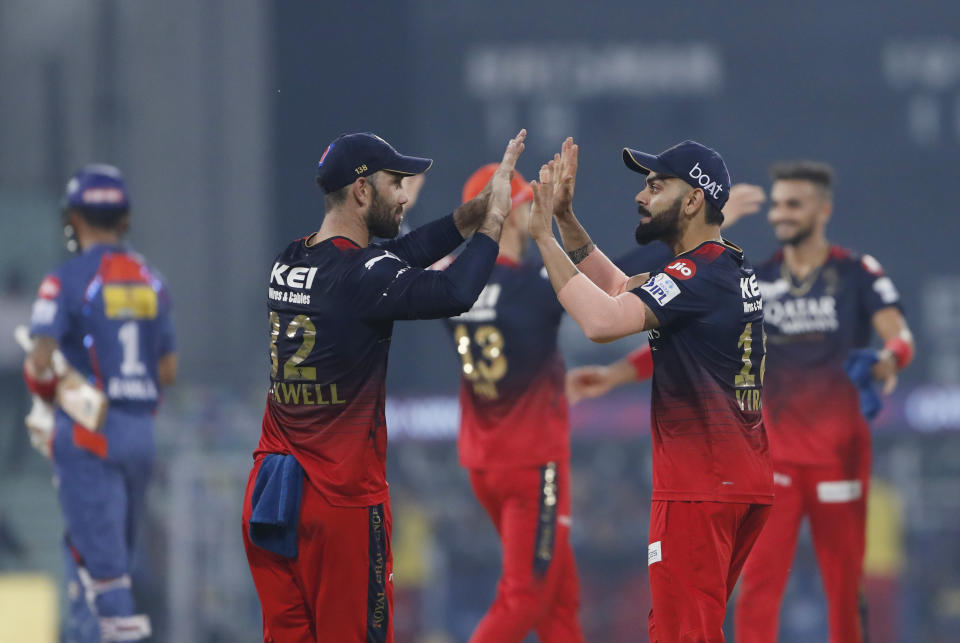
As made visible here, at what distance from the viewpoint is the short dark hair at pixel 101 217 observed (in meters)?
7.27

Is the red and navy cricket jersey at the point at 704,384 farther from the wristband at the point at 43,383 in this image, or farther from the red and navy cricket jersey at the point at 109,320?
the wristband at the point at 43,383

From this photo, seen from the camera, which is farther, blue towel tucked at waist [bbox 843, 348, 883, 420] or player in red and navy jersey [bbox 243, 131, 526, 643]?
blue towel tucked at waist [bbox 843, 348, 883, 420]

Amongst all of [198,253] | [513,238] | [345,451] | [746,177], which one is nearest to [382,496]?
[345,451]

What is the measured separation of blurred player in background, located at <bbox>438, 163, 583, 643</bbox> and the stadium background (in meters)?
11.8

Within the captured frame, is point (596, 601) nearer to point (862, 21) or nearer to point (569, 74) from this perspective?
point (569, 74)

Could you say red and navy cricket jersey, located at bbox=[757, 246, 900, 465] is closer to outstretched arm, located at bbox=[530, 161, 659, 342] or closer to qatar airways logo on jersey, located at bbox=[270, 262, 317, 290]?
outstretched arm, located at bbox=[530, 161, 659, 342]

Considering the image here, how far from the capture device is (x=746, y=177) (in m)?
19.8

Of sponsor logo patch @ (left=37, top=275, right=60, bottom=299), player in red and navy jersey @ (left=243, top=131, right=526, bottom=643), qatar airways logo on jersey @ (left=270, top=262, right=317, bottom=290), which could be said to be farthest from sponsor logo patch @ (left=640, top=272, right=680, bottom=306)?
sponsor logo patch @ (left=37, top=275, right=60, bottom=299)

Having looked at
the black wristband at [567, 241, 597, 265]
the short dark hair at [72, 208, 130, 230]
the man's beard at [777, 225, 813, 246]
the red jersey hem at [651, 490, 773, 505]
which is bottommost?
the red jersey hem at [651, 490, 773, 505]

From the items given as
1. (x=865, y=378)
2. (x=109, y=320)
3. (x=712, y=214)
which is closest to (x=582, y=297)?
(x=712, y=214)

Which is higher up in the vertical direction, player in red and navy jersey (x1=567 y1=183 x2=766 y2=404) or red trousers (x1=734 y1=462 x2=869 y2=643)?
player in red and navy jersey (x1=567 y1=183 x2=766 y2=404)

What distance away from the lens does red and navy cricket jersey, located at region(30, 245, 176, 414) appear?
7074mm

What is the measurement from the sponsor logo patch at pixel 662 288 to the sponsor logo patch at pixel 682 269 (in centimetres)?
3

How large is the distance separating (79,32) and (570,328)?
880 cm
